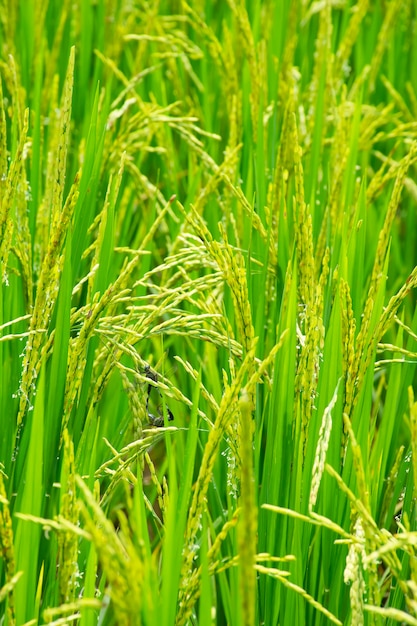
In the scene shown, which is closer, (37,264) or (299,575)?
(299,575)

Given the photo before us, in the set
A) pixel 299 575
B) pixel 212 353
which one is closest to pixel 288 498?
pixel 299 575

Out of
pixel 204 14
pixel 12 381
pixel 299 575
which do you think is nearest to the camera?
pixel 299 575

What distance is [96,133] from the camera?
1.61 m

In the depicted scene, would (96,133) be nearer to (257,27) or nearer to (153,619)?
(153,619)

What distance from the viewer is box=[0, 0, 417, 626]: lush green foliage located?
3.44 ft

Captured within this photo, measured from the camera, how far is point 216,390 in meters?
1.69

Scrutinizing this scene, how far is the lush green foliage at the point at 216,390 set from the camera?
105 cm

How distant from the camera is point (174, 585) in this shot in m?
1.08

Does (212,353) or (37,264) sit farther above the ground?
(37,264)

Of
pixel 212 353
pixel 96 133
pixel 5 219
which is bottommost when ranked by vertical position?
pixel 212 353

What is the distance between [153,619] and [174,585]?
86mm

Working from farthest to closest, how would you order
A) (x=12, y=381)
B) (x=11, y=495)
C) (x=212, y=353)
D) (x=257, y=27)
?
(x=257, y=27), (x=212, y=353), (x=12, y=381), (x=11, y=495)

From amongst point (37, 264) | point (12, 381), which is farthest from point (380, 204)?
point (12, 381)

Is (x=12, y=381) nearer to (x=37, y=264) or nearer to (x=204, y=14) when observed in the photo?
(x=37, y=264)
